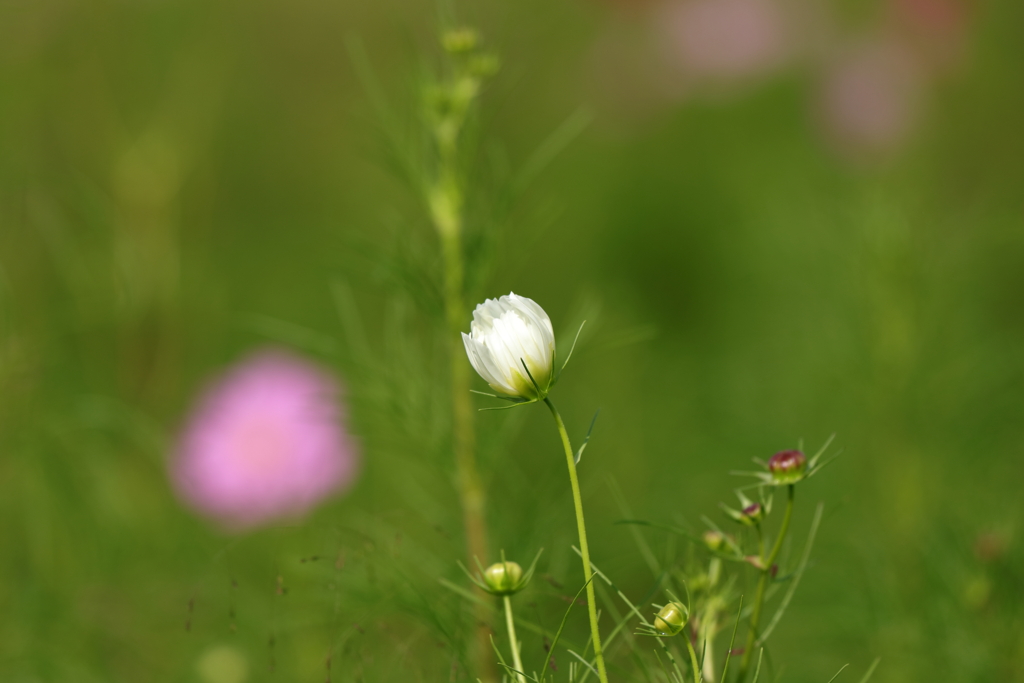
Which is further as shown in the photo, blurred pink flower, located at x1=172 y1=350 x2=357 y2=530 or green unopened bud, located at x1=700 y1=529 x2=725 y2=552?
blurred pink flower, located at x1=172 y1=350 x2=357 y2=530

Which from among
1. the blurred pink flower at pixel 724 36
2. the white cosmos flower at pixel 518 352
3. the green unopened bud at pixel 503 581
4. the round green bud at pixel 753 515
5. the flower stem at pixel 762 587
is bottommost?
the flower stem at pixel 762 587

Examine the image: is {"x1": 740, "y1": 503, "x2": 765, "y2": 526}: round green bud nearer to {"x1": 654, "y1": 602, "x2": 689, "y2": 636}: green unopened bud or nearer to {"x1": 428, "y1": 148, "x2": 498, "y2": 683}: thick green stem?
{"x1": 654, "y1": 602, "x2": 689, "y2": 636}: green unopened bud

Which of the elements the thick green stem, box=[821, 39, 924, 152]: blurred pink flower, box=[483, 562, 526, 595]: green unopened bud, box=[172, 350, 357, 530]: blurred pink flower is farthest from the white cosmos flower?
box=[821, 39, 924, 152]: blurred pink flower

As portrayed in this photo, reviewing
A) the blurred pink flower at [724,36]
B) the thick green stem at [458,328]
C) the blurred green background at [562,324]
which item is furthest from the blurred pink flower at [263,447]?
the blurred pink flower at [724,36]

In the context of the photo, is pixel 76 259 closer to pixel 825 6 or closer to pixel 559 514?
pixel 559 514

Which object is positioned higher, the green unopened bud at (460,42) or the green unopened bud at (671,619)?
the green unopened bud at (460,42)

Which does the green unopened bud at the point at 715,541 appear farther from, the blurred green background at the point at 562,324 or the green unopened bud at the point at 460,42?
the green unopened bud at the point at 460,42
